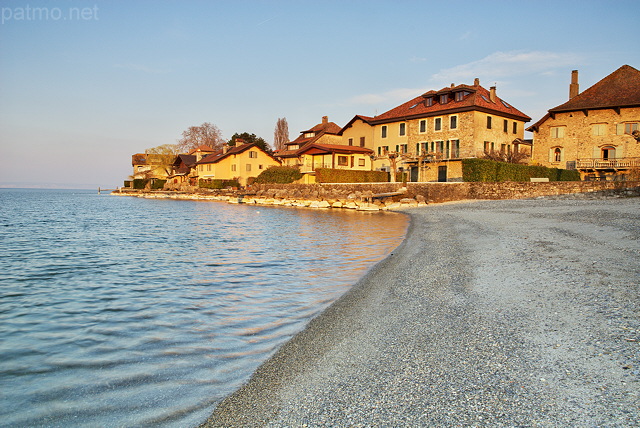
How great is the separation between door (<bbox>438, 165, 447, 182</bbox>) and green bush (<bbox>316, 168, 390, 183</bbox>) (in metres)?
4.52

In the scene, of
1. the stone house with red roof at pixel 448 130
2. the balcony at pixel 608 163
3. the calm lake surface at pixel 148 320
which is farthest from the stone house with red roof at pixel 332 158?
the calm lake surface at pixel 148 320

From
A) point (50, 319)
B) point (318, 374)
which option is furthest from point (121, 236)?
point (318, 374)

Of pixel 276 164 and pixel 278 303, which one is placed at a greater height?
pixel 276 164

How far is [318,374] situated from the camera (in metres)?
4.58

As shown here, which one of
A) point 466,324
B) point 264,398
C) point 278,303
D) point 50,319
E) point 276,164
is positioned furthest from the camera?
point 276,164

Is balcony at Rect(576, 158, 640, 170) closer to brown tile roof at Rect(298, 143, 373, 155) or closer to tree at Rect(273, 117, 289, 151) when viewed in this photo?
brown tile roof at Rect(298, 143, 373, 155)

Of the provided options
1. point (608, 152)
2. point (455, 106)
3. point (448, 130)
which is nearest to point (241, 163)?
point (448, 130)

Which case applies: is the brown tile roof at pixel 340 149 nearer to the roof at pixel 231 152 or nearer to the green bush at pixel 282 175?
the green bush at pixel 282 175

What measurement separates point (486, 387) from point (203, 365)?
3.42 meters

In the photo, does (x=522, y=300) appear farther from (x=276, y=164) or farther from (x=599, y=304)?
(x=276, y=164)

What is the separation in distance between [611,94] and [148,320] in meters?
49.7

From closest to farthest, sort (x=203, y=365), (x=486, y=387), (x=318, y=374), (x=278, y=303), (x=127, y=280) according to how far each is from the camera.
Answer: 1. (x=486, y=387)
2. (x=318, y=374)
3. (x=203, y=365)
4. (x=278, y=303)
5. (x=127, y=280)

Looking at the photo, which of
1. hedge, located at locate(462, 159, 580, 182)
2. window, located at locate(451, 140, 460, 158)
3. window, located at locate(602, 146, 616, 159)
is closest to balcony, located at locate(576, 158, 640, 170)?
window, located at locate(602, 146, 616, 159)

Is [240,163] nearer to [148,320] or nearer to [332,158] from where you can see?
[332,158]
